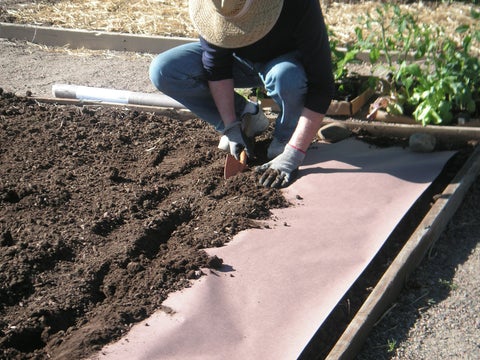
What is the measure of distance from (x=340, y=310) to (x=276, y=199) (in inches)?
37.5

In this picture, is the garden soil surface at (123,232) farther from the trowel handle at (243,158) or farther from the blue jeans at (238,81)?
the blue jeans at (238,81)

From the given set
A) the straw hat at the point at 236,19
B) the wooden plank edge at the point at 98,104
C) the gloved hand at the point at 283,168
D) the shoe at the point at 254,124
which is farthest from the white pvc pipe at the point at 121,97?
the straw hat at the point at 236,19

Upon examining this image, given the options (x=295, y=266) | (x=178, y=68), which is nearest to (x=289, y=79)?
(x=178, y=68)

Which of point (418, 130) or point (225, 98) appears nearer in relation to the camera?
point (225, 98)

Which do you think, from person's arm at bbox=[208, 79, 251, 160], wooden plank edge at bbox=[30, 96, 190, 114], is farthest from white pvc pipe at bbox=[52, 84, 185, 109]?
person's arm at bbox=[208, 79, 251, 160]

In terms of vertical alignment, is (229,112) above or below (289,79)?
below

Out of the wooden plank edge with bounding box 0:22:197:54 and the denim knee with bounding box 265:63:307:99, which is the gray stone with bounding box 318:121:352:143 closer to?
the denim knee with bounding box 265:63:307:99

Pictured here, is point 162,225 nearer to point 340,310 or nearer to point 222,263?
point 222,263

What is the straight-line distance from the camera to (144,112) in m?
5.27

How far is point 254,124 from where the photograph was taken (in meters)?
4.78

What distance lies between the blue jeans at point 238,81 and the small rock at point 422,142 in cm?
70

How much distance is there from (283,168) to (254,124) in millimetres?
657

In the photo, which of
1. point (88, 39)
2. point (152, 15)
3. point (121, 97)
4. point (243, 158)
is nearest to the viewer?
point (243, 158)

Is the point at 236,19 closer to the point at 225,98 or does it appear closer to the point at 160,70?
the point at 225,98
